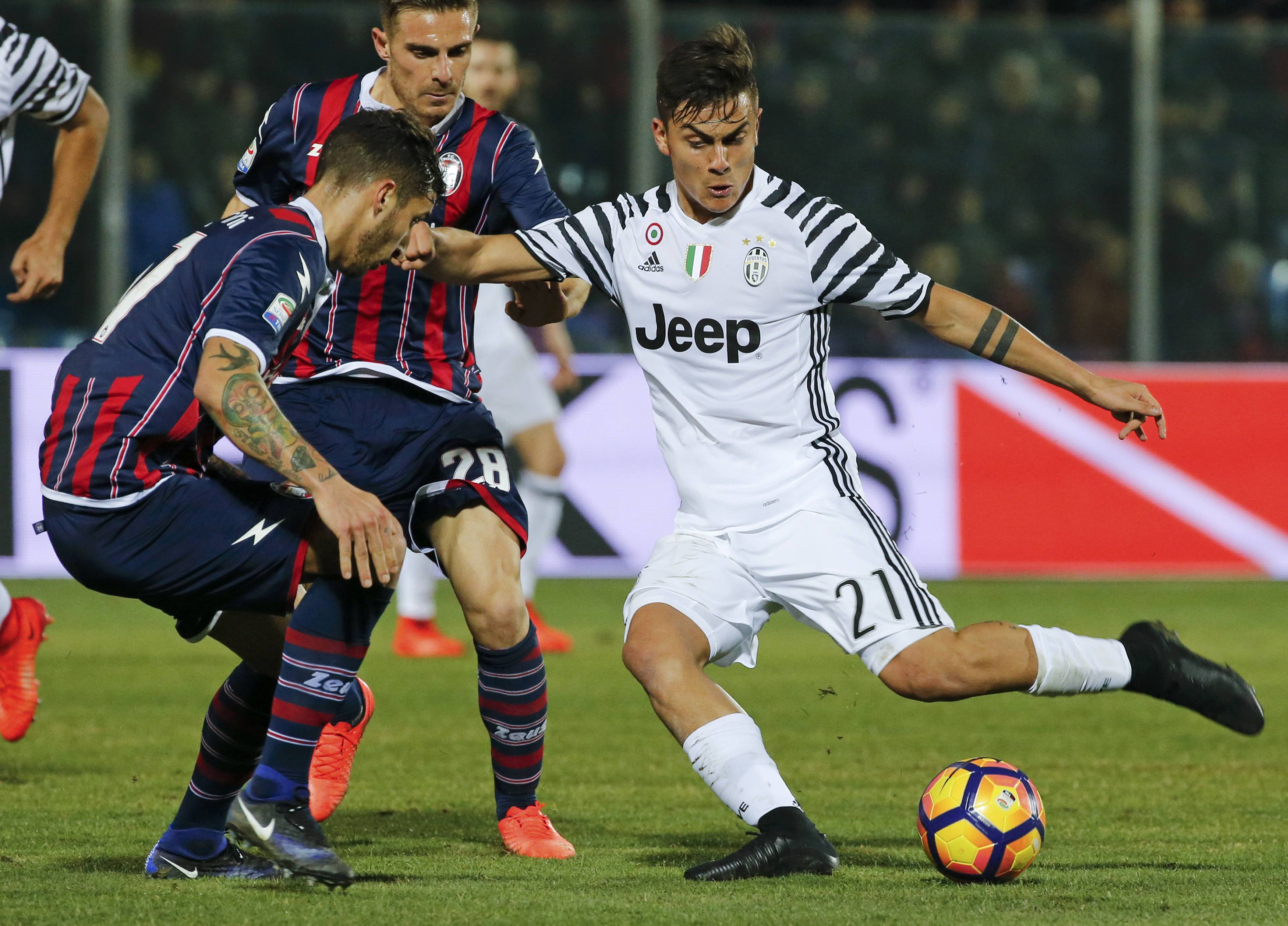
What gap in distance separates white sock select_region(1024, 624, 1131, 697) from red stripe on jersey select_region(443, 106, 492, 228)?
1.77m

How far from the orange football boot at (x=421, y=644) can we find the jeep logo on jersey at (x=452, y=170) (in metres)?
3.93

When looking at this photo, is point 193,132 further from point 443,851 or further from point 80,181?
point 443,851

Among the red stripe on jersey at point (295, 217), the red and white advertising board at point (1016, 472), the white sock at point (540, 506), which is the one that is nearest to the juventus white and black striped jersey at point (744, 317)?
the red stripe on jersey at point (295, 217)

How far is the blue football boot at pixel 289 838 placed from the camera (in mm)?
3668

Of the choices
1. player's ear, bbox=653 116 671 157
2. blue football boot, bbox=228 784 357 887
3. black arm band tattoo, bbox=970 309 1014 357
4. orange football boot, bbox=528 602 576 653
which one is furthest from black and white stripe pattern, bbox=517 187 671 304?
orange football boot, bbox=528 602 576 653

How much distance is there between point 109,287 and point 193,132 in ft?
3.97

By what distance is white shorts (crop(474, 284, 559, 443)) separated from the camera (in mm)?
8164

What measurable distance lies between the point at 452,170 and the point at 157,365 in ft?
3.79

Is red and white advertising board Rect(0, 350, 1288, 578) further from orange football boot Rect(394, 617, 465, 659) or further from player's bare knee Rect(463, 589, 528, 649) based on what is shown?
player's bare knee Rect(463, 589, 528, 649)

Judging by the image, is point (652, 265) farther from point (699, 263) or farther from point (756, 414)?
point (756, 414)

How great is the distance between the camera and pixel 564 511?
10.5m

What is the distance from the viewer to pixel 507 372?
8336mm

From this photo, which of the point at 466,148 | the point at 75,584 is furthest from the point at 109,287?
the point at 466,148

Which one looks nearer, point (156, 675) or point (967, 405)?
point (156, 675)
